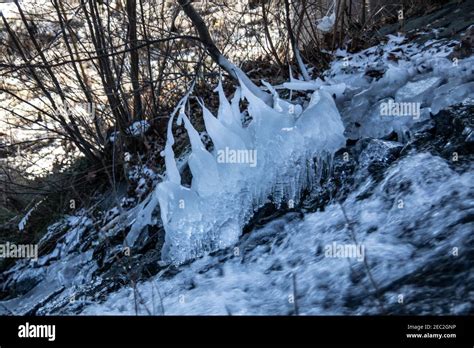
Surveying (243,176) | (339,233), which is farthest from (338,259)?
(243,176)

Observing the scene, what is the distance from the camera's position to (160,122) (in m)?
6.43

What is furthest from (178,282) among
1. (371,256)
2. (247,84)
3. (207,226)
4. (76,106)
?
(76,106)

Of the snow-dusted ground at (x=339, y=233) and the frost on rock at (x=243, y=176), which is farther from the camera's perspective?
the frost on rock at (x=243, y=176)

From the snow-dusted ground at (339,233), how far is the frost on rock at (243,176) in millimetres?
10

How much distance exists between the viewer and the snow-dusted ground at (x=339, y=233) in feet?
10.1

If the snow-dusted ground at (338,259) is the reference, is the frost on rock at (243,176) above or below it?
above

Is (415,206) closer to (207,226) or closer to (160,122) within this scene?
(207,226)

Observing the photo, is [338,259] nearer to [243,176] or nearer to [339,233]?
[339,233]

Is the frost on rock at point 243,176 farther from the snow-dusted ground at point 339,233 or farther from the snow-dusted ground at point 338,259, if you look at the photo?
the snow-dusted ground at point 338,259

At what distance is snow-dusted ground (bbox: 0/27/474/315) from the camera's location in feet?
10.1

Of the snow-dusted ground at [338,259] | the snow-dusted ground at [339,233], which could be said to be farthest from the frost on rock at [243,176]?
the snow-dusted ground at [338,259]

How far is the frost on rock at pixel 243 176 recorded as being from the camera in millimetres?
4395

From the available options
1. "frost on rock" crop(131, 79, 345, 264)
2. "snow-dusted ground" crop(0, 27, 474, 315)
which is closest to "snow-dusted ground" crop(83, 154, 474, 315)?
"snow-dusted ground" crop(0, 27, 474, 315)

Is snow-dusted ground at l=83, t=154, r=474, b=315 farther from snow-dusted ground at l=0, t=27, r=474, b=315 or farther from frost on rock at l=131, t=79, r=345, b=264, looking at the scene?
frost on rock at l=131, t=79, r=345, b=264
